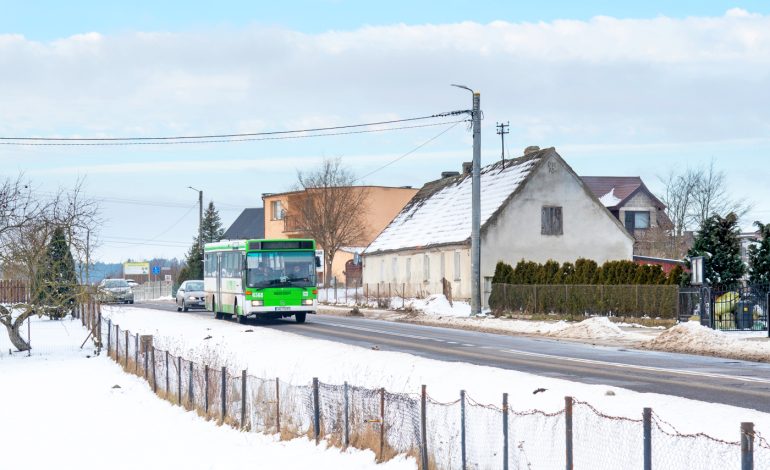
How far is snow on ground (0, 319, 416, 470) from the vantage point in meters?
15.2

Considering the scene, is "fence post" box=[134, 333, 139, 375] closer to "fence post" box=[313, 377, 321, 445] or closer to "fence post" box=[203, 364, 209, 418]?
"fence post" box=[203, 364, 209, 418]

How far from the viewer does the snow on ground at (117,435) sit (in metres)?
15.2

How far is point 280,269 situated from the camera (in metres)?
39.7

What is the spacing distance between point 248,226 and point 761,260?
99828mm

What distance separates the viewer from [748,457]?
7.74 m

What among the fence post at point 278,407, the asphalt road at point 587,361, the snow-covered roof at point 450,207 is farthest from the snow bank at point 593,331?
the snow-covered roof at point 450,207

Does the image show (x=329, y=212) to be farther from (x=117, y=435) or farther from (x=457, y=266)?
(x=117, y=435)

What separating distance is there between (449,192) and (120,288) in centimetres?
2249

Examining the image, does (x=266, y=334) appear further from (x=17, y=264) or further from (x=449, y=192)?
(x=449, y=192)

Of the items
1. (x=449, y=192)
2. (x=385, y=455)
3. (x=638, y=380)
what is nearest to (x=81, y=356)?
(x=638, y=380)

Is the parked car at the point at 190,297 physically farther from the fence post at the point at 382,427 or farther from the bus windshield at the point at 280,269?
the fence post at the point at 382,427

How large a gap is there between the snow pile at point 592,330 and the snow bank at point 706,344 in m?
3.53

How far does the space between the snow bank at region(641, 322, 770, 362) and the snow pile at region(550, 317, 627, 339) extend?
353cm

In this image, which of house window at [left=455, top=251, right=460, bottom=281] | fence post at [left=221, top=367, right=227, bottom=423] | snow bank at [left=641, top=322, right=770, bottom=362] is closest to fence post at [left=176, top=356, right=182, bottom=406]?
fence post at [left=221, top=367, right=227, bottom=423]
